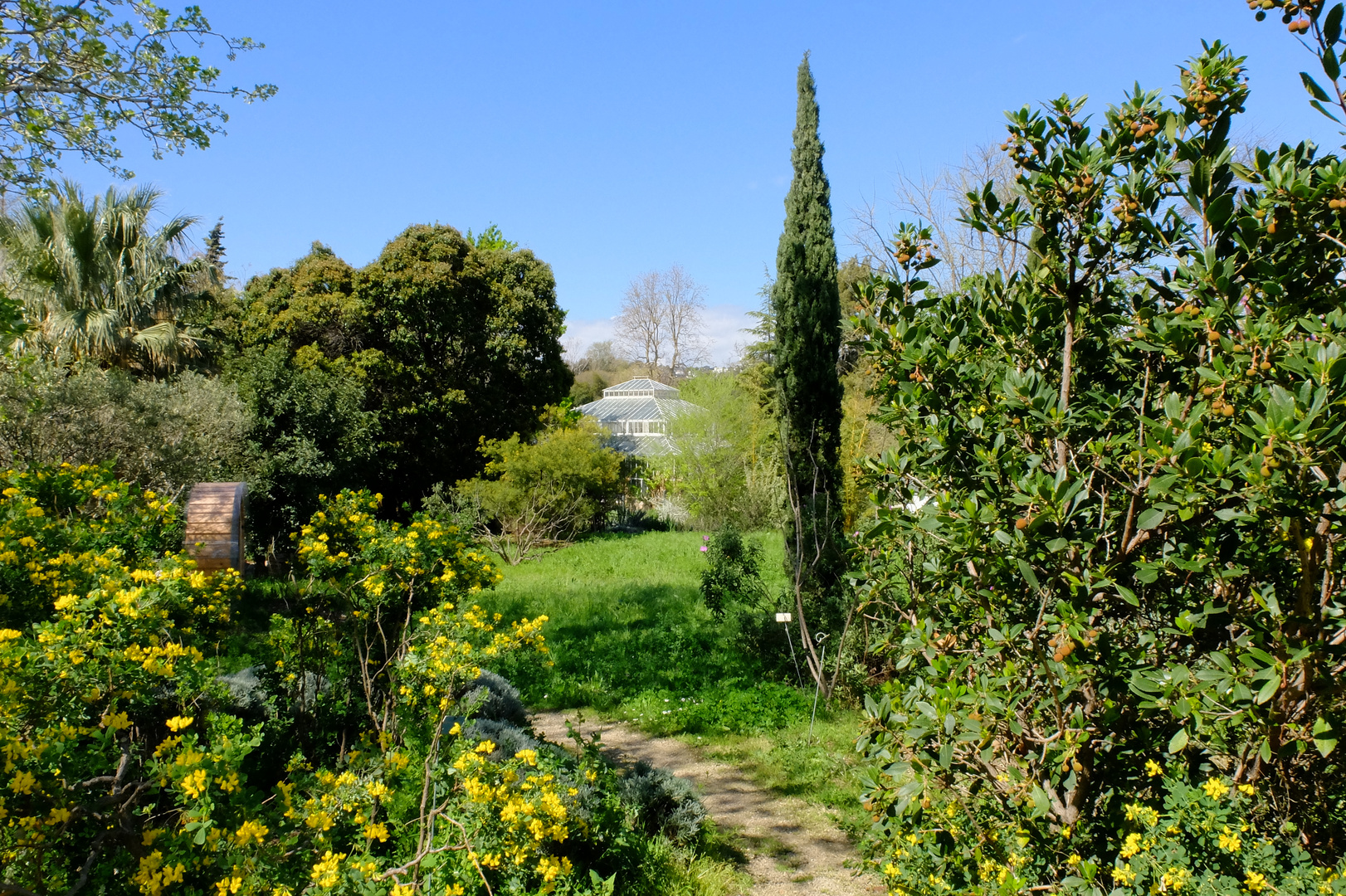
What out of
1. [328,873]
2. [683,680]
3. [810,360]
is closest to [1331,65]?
[328,873]

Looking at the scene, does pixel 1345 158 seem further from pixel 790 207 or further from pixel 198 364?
pixel 198 364

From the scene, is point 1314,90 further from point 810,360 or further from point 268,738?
point 810,360

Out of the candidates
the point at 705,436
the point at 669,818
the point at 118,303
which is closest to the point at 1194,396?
the point at 669,818

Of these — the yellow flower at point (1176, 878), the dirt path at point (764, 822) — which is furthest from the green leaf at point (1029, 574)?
the dirt path at point (764, 822)

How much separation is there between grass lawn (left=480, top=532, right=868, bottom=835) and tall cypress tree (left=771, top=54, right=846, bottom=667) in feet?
3.54

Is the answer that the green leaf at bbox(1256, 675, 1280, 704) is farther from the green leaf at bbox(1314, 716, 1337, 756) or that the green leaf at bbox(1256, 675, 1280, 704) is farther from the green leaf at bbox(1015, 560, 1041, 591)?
the green leaf at bbox(1015, 560, 1041, 591)

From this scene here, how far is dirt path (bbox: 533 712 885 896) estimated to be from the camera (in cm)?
360

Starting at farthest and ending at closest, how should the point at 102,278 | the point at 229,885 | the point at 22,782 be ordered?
the point at 102,278 → the point at 229,885 → the point at 22,782

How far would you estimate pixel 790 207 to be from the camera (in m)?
8.76

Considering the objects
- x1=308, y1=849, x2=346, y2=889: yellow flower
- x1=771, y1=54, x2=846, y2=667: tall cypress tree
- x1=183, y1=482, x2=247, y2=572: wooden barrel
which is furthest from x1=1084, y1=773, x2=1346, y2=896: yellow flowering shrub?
x1=183, y1=482, x2=247, y2=572: wooden barrel

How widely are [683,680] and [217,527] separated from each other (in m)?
4.39

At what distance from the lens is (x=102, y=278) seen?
35.0ft

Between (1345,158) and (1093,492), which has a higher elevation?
(1345,158)

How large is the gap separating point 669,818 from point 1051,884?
2.00m
